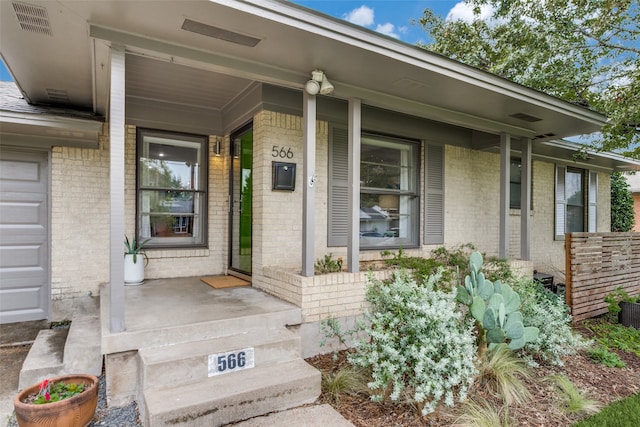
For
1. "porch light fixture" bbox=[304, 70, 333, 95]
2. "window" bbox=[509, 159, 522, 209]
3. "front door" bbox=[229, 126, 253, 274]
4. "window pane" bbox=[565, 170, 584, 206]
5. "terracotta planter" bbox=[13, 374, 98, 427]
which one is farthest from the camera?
"window pane" bbox=[565, 170, 584, 206]

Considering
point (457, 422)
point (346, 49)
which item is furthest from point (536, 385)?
point (346, 49)

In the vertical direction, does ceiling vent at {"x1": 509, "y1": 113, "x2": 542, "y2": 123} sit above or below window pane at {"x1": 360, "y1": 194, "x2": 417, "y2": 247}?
above

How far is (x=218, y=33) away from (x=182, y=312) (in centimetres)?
248

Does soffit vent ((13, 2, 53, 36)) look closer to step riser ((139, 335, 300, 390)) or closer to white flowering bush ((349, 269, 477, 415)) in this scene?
step riser ((139, 335, 300, 390))

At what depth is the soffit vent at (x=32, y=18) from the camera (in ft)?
8.97

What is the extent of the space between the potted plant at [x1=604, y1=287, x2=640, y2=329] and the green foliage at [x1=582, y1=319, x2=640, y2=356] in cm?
21

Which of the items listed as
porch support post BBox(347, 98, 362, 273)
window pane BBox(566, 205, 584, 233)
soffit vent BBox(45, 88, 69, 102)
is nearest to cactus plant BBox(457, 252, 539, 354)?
porch support post BBox(347, 98, 362, 273)

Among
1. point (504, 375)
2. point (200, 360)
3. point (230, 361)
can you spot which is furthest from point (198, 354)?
point (504, 375)

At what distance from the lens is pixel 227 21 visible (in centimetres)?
294

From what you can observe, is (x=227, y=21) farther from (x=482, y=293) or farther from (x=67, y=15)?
(x=482, y=293)

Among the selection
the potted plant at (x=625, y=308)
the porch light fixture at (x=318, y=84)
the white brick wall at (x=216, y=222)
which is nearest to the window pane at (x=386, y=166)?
the white brick wall at (x=216, y=222)

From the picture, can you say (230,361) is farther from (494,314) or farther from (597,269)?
(597,269)

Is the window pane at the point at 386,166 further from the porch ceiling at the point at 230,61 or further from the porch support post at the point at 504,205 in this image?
the porch support post at the point at 504,205

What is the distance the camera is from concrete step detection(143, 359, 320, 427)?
94.1 inches
